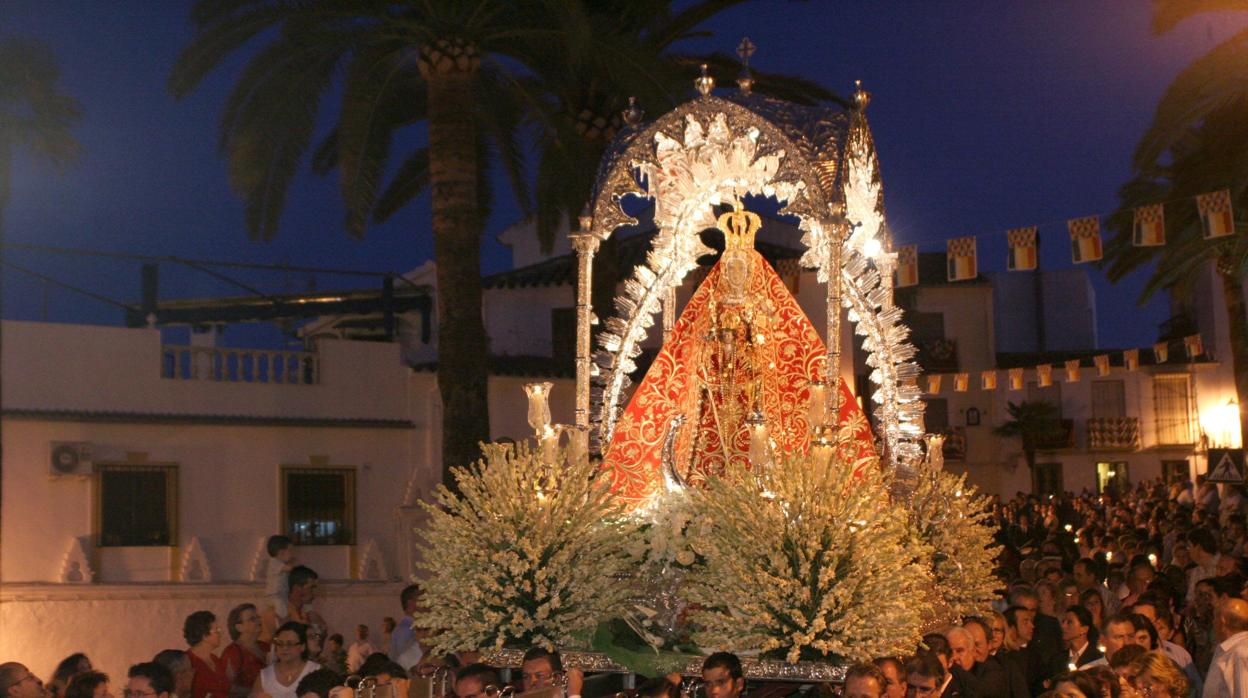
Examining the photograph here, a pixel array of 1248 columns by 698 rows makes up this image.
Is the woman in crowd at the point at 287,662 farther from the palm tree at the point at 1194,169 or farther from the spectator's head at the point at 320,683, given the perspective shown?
the palm tree at the point at 1194,169

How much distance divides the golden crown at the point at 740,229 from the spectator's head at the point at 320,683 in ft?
17.9

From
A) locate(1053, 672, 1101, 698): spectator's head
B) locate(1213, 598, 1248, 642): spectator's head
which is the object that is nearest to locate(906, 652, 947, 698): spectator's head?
locate(1053, 672, 1101, 698): spectator's head

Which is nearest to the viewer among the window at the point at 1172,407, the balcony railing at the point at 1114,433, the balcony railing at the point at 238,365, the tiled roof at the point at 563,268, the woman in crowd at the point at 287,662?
the woman in crowd at the point at 287,662

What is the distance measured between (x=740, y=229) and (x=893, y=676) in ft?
17.2

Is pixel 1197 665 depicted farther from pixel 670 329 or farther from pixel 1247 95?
pixel 1247 95

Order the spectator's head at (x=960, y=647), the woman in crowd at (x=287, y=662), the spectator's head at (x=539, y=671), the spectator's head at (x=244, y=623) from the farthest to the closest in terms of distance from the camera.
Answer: the spectator's head at (x=244, y=623)
the spectator's head at (x=960, y=647)
the woman in crowd at (x=287, y=662)
the spectator's head at (x=539, y=671)

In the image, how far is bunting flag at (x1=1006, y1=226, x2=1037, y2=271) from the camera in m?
21.7

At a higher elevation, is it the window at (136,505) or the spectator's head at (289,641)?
the window at (136,505)

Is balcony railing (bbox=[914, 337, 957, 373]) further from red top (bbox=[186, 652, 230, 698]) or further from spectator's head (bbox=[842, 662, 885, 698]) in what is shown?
spectator's head (bbox=[842, 662, 885, 698])

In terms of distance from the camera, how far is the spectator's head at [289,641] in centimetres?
883

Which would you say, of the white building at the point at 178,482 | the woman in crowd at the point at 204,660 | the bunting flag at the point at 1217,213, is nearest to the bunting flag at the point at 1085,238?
the bunting flag at the point at 1217,213

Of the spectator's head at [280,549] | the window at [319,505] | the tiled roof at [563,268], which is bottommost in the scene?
the spectator's head at [280,549]

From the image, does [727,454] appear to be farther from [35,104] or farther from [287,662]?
[35,104]

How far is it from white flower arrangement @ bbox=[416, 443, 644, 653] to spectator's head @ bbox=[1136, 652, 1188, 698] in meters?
3.70
